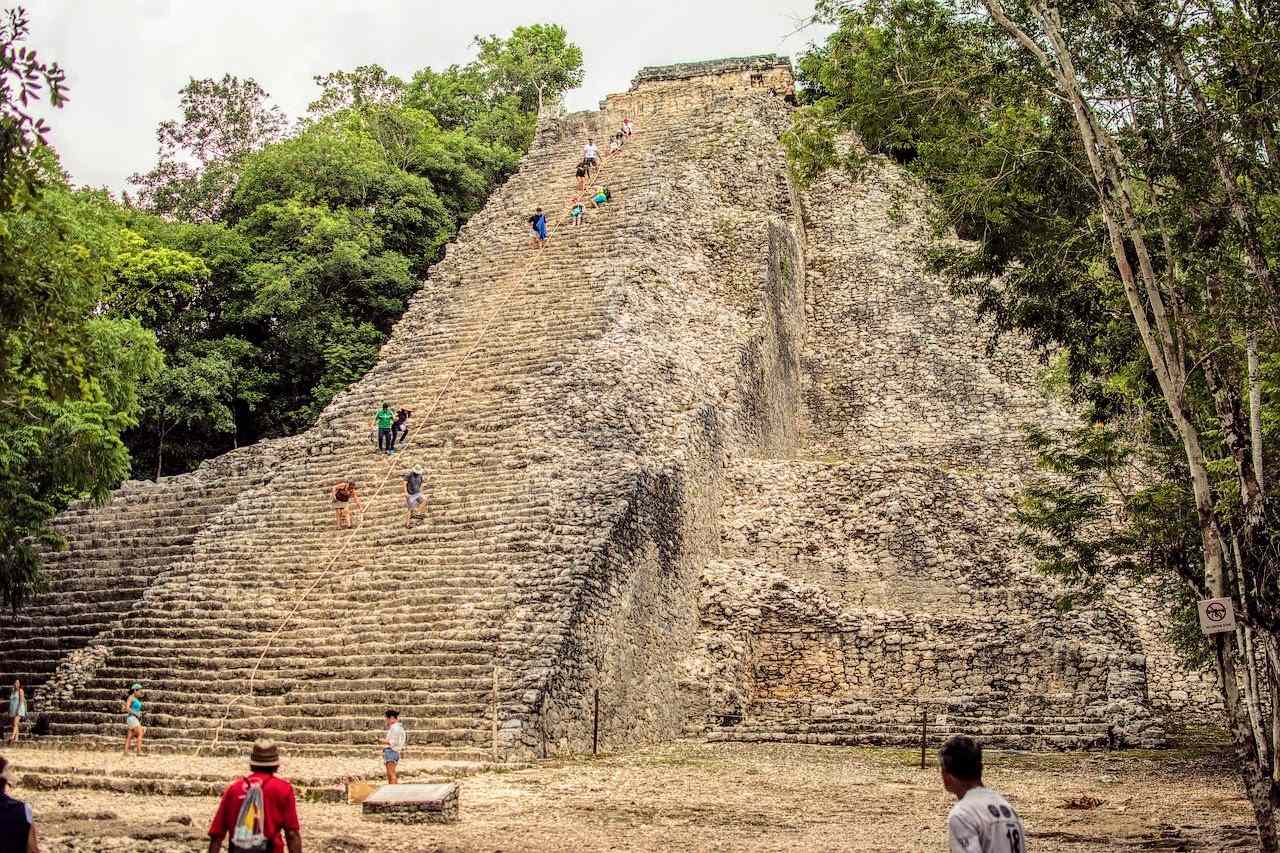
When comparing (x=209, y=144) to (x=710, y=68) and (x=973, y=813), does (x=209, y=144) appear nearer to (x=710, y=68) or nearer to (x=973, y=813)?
(x=710, y=68)

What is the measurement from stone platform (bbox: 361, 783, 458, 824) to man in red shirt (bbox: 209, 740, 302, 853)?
12.5ft

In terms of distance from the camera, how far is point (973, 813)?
4699mm

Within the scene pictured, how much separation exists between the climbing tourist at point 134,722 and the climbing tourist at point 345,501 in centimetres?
349

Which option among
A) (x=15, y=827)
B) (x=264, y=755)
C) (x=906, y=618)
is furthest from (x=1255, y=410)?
(x=906, y=618)

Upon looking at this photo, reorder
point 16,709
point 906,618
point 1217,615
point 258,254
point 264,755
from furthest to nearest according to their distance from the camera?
point 258,254
point 906,618
point 16,709
point 1217,615
point 264,755

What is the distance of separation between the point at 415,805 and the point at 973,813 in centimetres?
542

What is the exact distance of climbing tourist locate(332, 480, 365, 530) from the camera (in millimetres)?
16438

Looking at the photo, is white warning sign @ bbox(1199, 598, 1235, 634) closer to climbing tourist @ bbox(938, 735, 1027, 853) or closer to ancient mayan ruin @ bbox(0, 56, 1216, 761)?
climbing tourist @ bbox(938, 735, 1027, 853)

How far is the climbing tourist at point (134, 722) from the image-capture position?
1270 centimetres

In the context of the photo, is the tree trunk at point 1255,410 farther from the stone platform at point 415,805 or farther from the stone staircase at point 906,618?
the stone platform at point 415,805

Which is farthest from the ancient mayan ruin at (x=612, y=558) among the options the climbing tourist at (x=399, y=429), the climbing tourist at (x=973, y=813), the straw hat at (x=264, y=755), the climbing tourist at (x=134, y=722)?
the climbing tourist at (x=973, y=813)

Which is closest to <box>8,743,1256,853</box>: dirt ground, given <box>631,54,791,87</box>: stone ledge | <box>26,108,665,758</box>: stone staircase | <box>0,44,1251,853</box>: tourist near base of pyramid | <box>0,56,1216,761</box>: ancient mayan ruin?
<box>0,44,1251,853</box>: tourist near base of pyramid

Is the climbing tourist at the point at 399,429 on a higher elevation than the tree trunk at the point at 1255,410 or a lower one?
higher

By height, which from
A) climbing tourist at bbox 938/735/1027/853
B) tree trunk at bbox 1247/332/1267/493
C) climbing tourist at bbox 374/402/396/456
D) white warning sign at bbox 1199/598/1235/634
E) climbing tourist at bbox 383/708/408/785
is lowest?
climbing tourist at bbox 383/708/408/785
